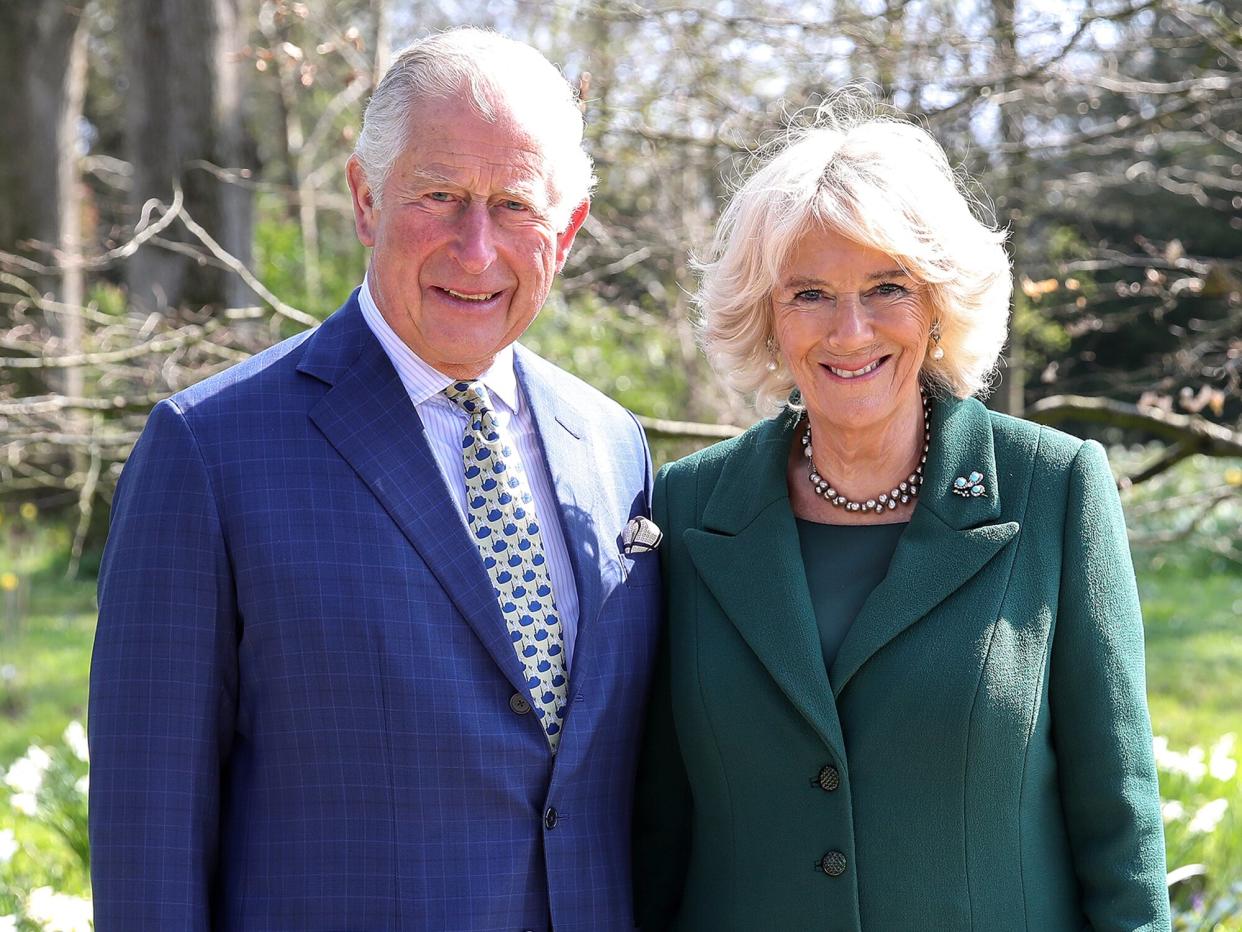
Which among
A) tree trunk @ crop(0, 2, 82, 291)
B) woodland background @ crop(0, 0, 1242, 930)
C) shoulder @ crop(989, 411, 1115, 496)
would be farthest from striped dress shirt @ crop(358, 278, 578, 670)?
tree trunk @ crop(0, 2, 82, 291)

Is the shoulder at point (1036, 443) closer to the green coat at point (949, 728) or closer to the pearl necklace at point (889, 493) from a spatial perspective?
the green coat at point (949, 728)

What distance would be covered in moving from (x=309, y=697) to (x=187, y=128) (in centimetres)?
627

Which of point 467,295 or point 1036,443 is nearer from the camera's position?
point 467,295

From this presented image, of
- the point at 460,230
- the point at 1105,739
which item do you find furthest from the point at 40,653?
the point at 1105,739

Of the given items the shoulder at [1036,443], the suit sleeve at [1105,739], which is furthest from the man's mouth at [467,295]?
the suit sleeve at [1105,739]

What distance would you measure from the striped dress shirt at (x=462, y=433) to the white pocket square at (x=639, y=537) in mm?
154

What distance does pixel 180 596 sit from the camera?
2076 mm

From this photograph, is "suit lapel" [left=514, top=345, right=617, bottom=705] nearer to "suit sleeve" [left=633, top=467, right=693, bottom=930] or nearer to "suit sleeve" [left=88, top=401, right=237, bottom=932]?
"suit sleeve" [left=633, top=467, right=693, bottom=930]

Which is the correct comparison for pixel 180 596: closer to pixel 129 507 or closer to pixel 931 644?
pixel 129 507

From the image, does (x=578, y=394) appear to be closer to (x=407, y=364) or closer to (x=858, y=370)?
(x=407, y=364)

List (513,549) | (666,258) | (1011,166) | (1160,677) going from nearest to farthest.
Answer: (513,549) → (1011,166) → (666,258) → (1160,677)

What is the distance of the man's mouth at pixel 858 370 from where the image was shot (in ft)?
8.06

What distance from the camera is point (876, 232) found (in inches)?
94.0

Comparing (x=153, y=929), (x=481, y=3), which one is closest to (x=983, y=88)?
(x=153, y=929)
